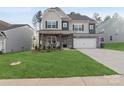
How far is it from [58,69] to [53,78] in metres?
1.92

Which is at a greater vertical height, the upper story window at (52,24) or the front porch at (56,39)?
the upper story window at (52,24)

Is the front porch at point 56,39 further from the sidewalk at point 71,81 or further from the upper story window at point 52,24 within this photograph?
the sidewalk at point 71,81

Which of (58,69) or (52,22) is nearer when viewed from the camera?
(58,69)

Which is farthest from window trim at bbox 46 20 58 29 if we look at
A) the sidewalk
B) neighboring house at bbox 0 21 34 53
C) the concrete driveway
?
the sidewalk

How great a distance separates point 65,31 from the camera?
129 feet

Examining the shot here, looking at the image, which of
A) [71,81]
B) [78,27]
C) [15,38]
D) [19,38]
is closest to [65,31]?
[78,27]

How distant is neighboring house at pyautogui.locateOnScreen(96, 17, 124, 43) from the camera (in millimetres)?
58406

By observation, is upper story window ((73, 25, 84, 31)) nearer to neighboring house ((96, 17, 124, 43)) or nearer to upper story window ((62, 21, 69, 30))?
upper story window ((62, 21, 69, 30))

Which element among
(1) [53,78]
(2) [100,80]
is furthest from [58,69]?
(2) [100,80]

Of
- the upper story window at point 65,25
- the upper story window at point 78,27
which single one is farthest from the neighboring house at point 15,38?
the upper story window at point 78,27

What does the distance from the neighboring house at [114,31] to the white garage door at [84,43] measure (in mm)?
18492

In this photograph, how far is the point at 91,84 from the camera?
32.9 ft

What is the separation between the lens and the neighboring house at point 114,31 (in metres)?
58.4

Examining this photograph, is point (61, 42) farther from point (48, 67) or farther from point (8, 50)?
point (48, 67)
